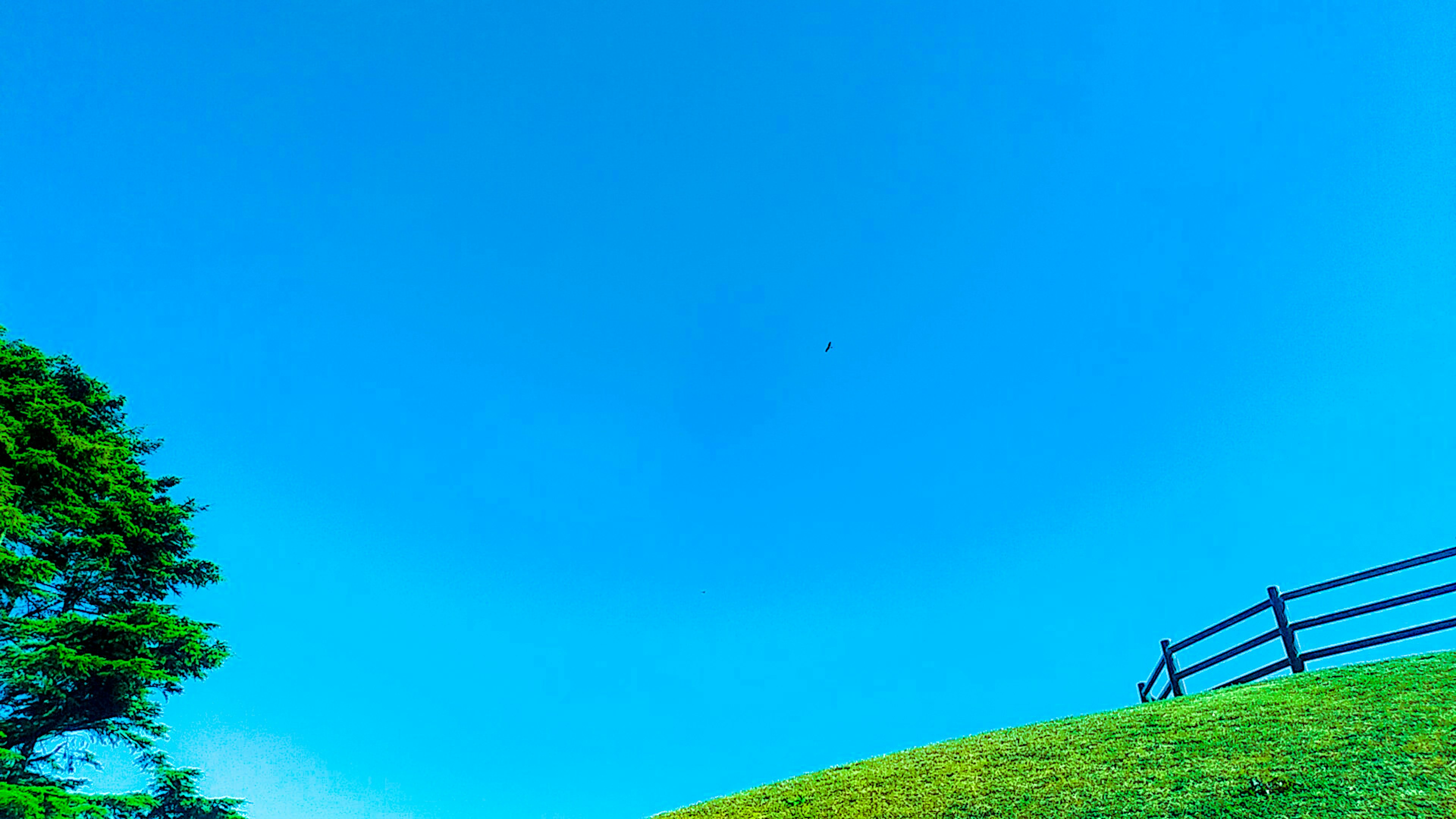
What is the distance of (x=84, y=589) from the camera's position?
59.7 feet

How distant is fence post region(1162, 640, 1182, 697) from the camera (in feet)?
60.6

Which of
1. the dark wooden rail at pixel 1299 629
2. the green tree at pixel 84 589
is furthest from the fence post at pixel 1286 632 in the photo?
the green tree at pixel 84 589

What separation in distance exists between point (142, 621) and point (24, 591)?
8.63 ft

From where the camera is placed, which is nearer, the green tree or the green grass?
the green grass

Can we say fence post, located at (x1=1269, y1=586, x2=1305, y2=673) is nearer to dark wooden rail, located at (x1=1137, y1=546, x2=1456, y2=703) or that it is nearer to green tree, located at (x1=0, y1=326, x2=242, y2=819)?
dark wooden rail, located at (x1=1137, y1=546, x2=1456, y2=703)

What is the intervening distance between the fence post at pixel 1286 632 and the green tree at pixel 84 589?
25.5 m

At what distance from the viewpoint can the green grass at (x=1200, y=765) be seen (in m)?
8.93

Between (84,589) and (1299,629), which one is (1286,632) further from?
(84,589)

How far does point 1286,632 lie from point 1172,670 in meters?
3.81

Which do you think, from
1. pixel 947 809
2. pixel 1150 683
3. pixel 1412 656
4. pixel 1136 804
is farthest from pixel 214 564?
pixel 1412 656

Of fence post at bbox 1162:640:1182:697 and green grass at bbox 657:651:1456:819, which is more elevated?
fence post at bbox 1162:640:1182:697

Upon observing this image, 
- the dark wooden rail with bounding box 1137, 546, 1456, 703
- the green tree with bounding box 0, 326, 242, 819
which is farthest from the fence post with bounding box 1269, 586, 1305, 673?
the green tree with bounding box 0, 326, 242, 819

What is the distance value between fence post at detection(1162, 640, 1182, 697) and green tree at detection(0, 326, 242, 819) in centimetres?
2469

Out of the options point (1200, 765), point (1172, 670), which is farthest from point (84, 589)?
point (1172, 670)
